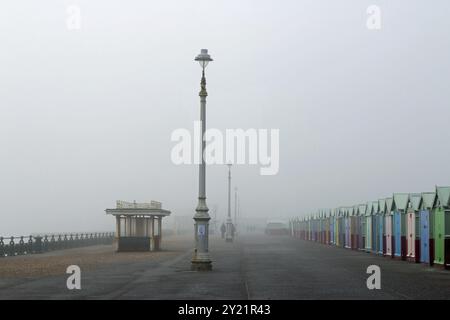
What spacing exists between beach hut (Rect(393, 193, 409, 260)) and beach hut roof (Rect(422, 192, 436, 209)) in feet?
13.5

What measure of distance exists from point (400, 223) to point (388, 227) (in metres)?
3.39

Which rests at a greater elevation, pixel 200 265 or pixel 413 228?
pixel 413 228

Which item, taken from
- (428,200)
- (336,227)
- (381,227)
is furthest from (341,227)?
(428,200)

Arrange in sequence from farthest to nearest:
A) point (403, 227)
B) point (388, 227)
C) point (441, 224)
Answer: point (388, 227)
point (403, 227)
point (441, 224)

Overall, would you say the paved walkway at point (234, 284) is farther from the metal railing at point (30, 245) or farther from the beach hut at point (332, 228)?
the beach hut at point (332, 228)

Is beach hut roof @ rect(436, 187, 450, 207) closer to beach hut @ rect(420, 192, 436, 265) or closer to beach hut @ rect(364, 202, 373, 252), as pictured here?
beach hut @ rect(420, 192, 436, 265)

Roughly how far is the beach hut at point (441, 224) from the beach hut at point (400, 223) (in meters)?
5.98

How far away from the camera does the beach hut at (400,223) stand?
120ft

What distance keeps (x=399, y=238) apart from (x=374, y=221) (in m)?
7.29

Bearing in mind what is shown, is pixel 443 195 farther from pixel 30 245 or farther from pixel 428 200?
pixel 30 245

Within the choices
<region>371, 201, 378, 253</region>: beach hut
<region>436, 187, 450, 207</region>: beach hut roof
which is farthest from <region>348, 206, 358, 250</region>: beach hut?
<region>436, 187, 450, 207</region>: beach hut roof

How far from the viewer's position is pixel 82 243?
61844mm

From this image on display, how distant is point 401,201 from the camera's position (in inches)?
1512
